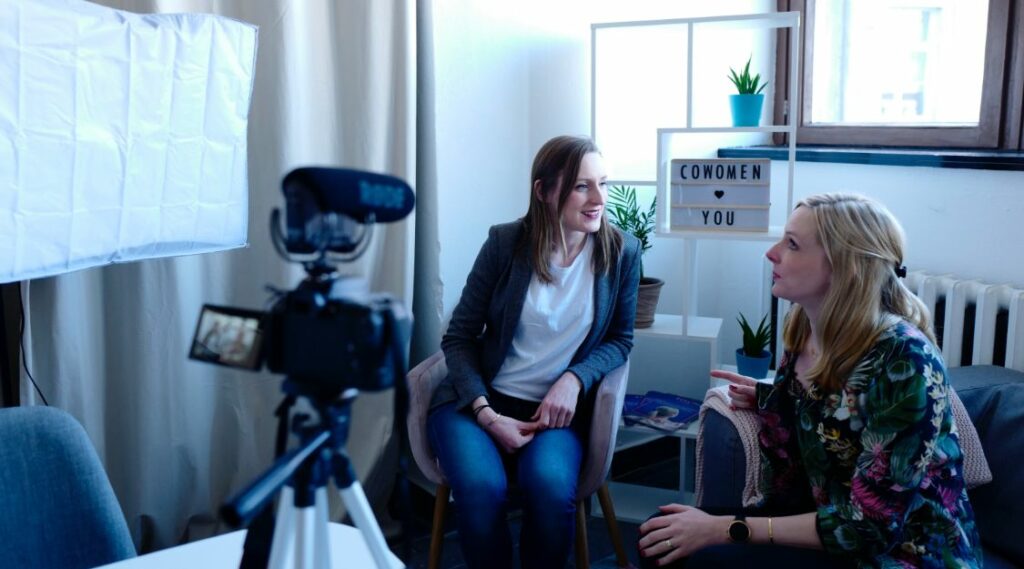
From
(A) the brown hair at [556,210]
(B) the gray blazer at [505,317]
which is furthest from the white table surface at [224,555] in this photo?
(A) the brown hair at [556,210]

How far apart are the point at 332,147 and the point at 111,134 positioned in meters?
0.86

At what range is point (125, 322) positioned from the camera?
7.40 ft

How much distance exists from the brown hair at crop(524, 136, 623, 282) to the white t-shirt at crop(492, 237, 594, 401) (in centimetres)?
4

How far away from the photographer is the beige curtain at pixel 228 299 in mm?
2164

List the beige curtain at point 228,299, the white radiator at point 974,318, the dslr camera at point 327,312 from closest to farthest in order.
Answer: the dslr camera at point 327,312
the beige curtain at point 228,299
the white radiator at point 974,318

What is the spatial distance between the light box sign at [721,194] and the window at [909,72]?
72cm

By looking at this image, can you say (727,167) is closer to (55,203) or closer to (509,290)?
(509,290)

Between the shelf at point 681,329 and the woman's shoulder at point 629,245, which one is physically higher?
the woman's shoulder at point 629,245

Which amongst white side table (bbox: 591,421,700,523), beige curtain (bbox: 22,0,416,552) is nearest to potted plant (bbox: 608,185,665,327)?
white side table (bbox: 591,421,700,523)

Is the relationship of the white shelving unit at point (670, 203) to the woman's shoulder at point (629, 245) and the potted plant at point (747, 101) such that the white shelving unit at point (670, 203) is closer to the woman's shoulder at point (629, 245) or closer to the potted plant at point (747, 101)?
the potted plant at point (747, 101)

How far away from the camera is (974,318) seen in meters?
2.46

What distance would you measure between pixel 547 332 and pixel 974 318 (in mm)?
1129

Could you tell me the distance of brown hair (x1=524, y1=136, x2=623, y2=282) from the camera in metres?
2.34

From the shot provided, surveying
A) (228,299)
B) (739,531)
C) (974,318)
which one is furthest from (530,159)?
(739,531)
